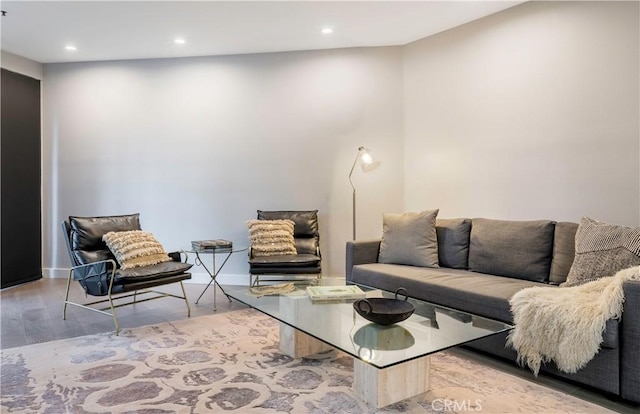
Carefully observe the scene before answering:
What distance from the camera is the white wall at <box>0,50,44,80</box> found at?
16.1 feet

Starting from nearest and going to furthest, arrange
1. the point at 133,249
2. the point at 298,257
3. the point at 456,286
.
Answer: the point at 456,286 → the point at 133,249 → the point at 298,257

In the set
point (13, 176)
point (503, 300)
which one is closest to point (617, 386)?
point (503, 300)

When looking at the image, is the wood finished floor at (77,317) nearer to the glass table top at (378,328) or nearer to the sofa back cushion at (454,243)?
the glass table top at (378,328)

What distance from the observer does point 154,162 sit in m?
5.27

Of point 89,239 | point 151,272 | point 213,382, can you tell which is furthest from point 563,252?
point 89,239

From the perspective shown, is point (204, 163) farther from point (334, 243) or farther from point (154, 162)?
point (334, 243)

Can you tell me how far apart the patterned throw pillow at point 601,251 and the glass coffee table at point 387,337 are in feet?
2.62

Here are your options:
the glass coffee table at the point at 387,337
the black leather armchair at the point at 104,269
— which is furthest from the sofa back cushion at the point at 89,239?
the glass coffee table at the point at 387,337

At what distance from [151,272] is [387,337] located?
223 centimetres

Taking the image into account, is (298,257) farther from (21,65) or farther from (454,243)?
(21,65)

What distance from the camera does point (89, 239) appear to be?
146 inches

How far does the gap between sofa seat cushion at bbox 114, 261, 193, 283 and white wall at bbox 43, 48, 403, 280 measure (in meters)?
1.47

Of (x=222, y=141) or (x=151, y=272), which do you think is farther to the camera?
(x=222, y=141)

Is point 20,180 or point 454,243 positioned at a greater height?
point 20,180
